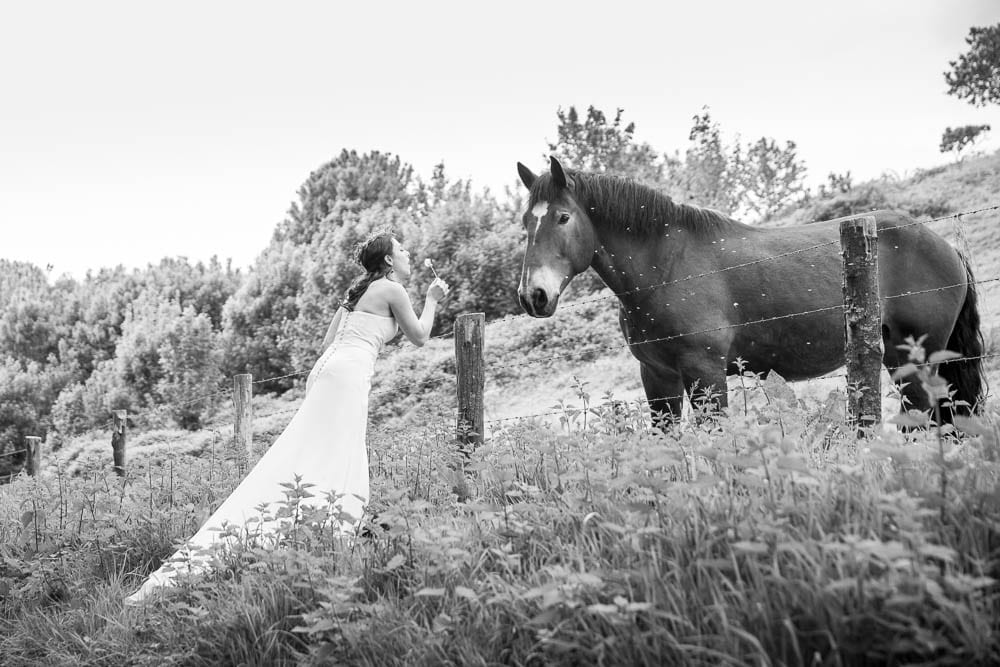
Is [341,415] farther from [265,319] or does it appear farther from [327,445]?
[265,319]

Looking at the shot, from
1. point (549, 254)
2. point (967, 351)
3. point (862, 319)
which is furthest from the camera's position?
point (967, 351)

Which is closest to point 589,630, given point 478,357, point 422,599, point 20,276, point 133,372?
point 422,599

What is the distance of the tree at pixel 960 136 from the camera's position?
1147 inches

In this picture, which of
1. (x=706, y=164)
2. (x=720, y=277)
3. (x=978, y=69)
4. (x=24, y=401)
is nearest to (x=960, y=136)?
(x=978, y=69)

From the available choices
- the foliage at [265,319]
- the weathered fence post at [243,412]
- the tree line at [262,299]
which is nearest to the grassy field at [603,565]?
the weathered fence post at [243,412]

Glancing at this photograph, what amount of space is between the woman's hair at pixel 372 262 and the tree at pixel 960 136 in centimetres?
3071

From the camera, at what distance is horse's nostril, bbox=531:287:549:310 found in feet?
16.3

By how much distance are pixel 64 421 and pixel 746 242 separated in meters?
28.3

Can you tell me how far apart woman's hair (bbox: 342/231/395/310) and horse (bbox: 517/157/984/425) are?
36.9 inches

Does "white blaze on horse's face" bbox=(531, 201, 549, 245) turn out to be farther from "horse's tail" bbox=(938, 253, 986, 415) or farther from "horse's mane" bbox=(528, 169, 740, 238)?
"horse's tail" bbox=(938, 253, 986, 415)

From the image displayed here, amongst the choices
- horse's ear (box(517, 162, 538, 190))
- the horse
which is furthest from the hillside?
horse's ear (box(517, 162, 538, 190))

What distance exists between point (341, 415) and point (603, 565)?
2.53 meters

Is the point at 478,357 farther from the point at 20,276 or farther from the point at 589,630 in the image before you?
the point at 20,276

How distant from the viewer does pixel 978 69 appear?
88.3 feet
